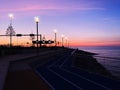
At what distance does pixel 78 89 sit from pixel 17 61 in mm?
18787

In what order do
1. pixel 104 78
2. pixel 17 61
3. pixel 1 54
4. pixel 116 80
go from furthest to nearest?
pixel 1 54, pixel 17 61, pixel 104 78, pixel 116 80

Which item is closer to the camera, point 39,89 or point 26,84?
point 39,89

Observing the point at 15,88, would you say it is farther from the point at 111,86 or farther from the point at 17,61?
the point at 17,61

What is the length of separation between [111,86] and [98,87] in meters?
0.70

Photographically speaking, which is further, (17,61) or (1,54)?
(1,54)

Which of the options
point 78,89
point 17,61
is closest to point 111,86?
point 78,89

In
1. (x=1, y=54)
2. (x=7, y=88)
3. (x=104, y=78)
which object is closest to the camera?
(x=7, y=88)

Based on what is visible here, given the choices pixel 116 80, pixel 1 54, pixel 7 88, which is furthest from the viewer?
pixel 1 54

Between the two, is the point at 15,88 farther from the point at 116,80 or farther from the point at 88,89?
the point at 116,80

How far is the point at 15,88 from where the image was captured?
13.6m

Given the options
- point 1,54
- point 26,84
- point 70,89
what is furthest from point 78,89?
point 1,54

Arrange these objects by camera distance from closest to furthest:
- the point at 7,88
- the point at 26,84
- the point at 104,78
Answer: the point at 7,88 < the point at 26,84 < the point at 104,78

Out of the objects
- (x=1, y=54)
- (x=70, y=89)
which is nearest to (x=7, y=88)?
(x=70, y=89)

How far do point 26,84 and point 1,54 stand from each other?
97.3ft
